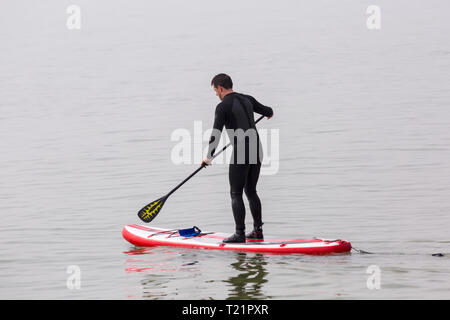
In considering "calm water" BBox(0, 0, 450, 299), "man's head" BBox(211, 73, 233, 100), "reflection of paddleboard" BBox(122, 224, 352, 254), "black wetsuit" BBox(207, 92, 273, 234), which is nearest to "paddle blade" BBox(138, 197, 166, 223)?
"reflection of paddleboard" BBox(122, 224, 352, 254)

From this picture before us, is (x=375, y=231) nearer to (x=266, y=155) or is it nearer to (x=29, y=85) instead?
(x=266, y=155)

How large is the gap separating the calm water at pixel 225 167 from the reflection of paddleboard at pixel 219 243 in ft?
0.40

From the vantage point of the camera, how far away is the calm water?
9.02 meters

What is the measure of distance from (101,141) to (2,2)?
182 ft

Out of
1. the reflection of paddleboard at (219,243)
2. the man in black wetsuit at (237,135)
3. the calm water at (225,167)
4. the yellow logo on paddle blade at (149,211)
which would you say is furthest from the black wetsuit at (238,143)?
the yellow logo on paddle blade at (149,211)

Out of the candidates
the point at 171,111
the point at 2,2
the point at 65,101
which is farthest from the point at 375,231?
the point at 2,2

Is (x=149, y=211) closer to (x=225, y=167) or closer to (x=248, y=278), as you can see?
(x=248, y=278)

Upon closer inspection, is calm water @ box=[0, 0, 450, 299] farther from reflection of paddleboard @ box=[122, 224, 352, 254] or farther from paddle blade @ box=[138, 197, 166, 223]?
paddle blade @ box=[138, 197, 166, 223]

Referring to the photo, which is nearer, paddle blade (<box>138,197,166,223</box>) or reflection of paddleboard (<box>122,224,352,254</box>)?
reflection of paddleboard (<box>122,224,352,254</box>)

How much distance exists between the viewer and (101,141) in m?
21.2

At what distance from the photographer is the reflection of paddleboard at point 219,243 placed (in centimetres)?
952

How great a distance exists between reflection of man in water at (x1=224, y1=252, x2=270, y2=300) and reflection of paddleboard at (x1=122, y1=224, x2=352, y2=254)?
0.16 metres

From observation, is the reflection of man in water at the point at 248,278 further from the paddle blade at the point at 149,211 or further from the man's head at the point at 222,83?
the man's head at the point at 222,83

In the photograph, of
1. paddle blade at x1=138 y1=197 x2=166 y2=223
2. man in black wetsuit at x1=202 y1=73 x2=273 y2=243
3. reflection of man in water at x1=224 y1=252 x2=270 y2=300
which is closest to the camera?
reflection of man in water at x1=224 y1=252 x2=270 y2=300
